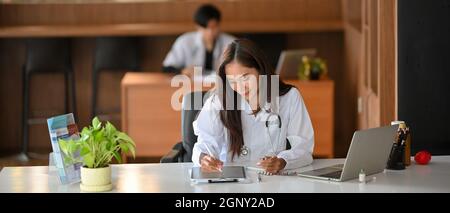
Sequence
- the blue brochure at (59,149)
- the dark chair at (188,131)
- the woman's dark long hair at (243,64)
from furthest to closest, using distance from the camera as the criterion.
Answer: the dark chair at (188,131) → the woman's dark long hair at (243,64) → the blue brochure at (59,149)

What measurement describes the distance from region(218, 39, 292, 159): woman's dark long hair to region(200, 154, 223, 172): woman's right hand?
1.00ft

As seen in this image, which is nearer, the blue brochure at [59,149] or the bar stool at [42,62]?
the blue brochure at [59,149]

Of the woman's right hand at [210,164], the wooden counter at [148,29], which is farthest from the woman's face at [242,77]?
the wooden counter at [148,29]

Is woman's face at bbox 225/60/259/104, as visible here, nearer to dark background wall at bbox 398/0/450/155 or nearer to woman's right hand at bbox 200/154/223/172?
woman's right hand at bbox 200/154/223/172

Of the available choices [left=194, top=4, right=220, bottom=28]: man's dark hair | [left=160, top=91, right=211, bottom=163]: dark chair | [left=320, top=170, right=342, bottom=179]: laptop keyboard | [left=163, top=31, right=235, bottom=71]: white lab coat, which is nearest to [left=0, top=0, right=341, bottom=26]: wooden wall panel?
[left=163, top=31, right=235, bottom=71]: white lab coat

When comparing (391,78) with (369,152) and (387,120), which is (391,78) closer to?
(387,120)

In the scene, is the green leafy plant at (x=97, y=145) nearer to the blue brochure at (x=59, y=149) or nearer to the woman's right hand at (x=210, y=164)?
the blue brochure at (x=59, y=149)

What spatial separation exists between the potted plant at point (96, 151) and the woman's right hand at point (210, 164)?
388 millimetres

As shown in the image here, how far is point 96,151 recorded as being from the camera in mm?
3312

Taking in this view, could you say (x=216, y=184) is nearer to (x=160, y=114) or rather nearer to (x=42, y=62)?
(x=160, y=114)

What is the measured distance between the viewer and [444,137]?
490 centimetres

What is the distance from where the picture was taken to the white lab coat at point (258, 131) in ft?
12.9

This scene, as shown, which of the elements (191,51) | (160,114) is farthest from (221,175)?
A: (191,51)
